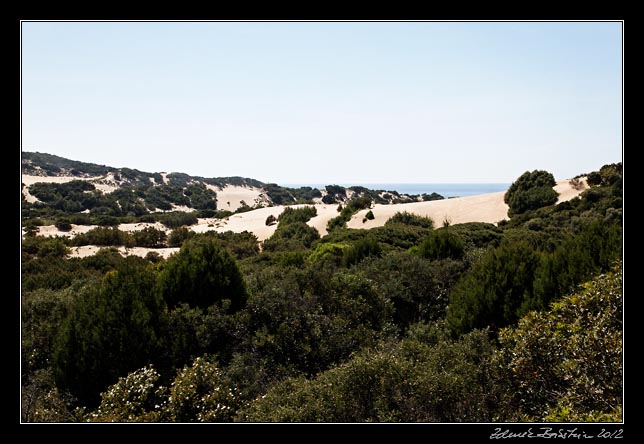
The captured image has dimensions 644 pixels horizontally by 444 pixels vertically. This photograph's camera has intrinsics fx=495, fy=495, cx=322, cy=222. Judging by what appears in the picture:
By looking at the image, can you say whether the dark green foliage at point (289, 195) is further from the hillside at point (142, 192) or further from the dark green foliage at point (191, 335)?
the dark green foliage at point (191, 335)

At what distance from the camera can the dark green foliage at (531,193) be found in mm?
34906

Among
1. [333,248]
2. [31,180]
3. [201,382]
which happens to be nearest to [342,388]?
[201,382]

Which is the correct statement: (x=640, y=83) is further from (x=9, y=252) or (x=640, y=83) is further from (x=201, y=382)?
(x=201, y=382)

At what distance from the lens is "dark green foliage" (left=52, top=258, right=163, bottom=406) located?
25.1 ft

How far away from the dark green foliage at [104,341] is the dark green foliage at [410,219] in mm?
26646

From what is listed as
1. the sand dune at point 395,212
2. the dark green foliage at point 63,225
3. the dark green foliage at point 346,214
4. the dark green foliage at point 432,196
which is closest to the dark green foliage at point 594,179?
the sand dune at point 395,212

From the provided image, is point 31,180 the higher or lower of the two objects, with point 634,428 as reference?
higher

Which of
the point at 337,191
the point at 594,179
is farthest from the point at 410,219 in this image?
the point at 337,191

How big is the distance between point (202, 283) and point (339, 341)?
117 inches

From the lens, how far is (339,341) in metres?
9.01

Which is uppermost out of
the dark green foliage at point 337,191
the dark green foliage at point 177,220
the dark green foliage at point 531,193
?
the dark green foliage at point 337,191

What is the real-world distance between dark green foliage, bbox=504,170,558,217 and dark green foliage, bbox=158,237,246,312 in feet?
97.1

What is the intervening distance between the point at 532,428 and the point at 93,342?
639 cm

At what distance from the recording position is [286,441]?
12.5ft
